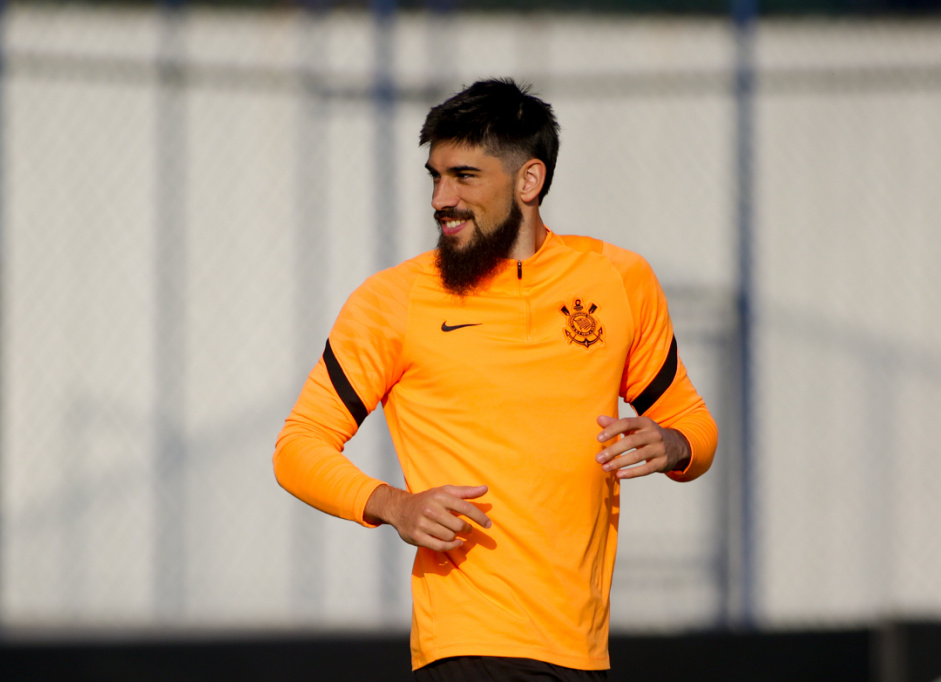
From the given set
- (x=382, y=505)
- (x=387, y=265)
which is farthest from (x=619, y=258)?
(x=387, y=265)

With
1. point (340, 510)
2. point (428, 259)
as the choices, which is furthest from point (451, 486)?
point (428, 259)

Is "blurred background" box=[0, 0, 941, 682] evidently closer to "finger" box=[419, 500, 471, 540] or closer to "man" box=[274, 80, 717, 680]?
"man" box=[274, 80, 717, 680]

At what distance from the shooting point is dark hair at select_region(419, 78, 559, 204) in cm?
231

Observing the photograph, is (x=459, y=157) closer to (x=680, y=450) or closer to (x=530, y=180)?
(x=530, y=180)

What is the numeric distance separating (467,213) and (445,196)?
6 cm

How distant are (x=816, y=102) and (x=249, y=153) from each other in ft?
8.63

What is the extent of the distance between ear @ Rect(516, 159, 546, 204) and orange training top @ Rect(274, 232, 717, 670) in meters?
0.17

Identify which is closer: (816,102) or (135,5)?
(135,5)

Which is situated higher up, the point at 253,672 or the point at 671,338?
the point at 671,338

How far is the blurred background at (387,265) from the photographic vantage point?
4.43 m

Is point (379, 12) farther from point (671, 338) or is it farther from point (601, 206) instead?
point (671, 338)

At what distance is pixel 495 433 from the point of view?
7.05 ft

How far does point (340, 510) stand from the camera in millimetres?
2084

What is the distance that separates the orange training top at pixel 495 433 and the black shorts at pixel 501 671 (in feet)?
0.07
